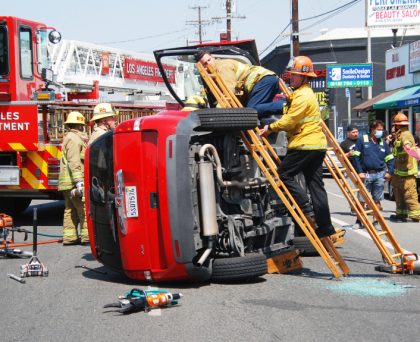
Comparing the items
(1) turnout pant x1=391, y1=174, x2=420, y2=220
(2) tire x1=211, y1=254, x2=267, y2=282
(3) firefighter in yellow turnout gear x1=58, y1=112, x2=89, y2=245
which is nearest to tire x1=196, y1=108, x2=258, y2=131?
(2) tire x1=211, y1=254, x2=267, y2=282

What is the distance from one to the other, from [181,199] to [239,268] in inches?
36.1

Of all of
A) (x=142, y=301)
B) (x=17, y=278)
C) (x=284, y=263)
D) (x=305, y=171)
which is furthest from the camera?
(x=284, y=263)

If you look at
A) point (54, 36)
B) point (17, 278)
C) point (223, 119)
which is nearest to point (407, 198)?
point (54, 36)

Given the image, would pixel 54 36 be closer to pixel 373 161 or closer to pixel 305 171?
pixel 373 161

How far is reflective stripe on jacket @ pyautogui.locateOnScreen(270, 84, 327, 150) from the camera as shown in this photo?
8.02 meters

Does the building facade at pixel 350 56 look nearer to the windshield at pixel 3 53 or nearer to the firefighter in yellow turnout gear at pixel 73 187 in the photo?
the windshield at pixel 3 53

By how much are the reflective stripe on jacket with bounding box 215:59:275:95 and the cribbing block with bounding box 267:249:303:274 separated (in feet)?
6.17

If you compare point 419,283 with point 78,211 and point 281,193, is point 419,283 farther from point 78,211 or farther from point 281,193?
Answer: point 78,211

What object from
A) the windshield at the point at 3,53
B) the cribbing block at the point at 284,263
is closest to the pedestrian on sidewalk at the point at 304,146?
the cribbing block at the point at 284,263

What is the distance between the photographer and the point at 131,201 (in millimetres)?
7664

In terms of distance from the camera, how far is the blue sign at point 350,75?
4647cm

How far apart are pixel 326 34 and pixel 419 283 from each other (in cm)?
6163

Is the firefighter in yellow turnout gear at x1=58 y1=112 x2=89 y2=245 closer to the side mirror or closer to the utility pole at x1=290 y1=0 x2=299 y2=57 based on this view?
the side mirror

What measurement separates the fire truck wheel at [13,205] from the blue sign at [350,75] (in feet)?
110
